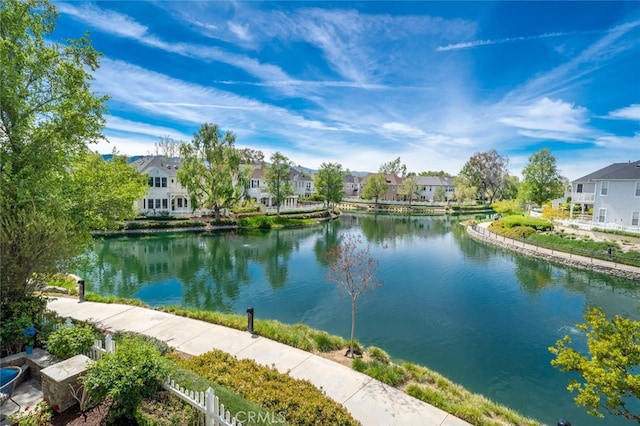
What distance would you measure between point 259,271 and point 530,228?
3243 cm

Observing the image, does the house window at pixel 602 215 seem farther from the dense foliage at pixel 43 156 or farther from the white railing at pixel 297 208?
the dense foliage at pixel 43 156

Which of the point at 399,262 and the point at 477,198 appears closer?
the point at 399,262

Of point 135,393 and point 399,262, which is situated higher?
point 135,393

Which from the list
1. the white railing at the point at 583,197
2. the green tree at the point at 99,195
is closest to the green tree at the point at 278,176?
the green tree at the point at 99,195

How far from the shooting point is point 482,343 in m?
13.8

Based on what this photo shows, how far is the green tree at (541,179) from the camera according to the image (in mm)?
53844

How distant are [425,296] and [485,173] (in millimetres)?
79703

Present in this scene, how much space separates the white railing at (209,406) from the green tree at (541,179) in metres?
62.9

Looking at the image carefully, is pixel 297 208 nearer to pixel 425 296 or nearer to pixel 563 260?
pixel 563 260

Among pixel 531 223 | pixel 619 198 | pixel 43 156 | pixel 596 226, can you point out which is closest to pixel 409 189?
pixel 531 223

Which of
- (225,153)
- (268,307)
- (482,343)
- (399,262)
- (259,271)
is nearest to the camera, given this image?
(482,343)

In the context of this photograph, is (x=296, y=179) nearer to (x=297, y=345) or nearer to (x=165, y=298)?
(x=165, y=298)

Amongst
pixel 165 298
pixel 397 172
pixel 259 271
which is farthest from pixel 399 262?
pixel 397 172

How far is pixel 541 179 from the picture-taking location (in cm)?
5503
